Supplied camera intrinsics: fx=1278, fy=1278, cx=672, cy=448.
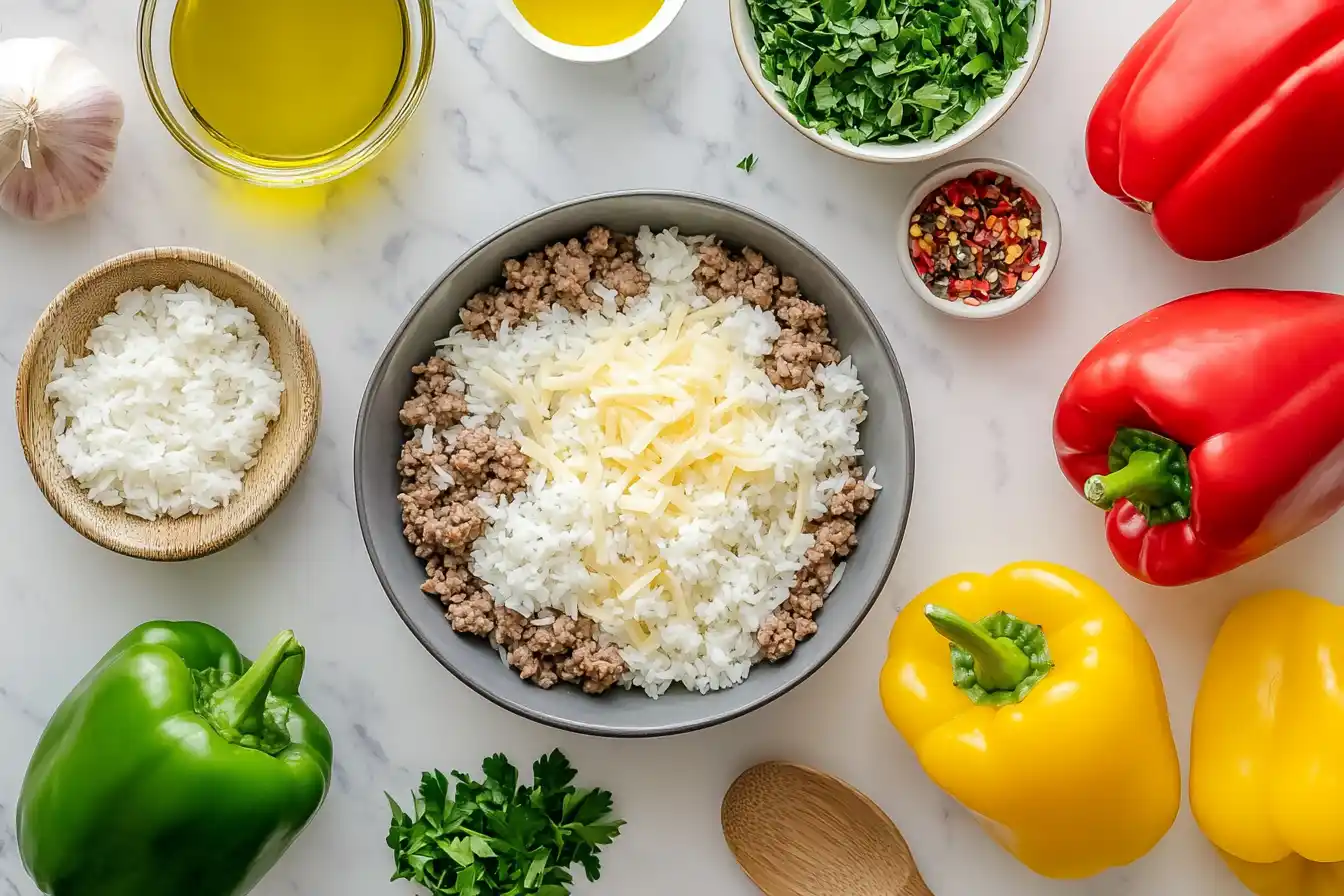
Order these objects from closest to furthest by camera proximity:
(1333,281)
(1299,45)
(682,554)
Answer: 1. (1299,45)
2. (682,554)
3. (1333,281)

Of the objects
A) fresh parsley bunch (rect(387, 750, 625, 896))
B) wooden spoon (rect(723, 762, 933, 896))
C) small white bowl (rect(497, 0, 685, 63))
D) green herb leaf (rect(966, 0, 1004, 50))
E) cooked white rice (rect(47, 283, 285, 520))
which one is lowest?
wooden spoon (rect(723, 762, 933, 896))

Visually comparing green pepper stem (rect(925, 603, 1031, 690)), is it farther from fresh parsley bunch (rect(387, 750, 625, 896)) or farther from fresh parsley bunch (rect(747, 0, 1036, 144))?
fresh parsley bunch (rect(747, 0, 1036, 144))

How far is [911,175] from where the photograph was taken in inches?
89.9

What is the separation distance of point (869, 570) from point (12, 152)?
1.57 m

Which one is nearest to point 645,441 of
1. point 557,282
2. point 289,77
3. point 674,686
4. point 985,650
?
point 557,282

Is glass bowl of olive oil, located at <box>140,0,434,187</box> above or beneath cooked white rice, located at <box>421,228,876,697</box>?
above

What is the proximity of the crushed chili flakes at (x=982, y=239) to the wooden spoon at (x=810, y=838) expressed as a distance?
0.90m

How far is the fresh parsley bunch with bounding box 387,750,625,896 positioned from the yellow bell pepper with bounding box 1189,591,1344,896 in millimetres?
1035

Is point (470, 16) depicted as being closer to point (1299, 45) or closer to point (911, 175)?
point (911, 175)

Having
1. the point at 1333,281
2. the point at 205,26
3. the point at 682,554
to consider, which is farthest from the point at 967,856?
the point at 205,26

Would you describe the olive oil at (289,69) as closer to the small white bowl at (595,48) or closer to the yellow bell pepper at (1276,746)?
the small white bowl at (595,48)

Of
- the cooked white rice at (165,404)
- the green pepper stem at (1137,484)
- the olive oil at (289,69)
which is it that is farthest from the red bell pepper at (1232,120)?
the cooked white rice at (165,404)

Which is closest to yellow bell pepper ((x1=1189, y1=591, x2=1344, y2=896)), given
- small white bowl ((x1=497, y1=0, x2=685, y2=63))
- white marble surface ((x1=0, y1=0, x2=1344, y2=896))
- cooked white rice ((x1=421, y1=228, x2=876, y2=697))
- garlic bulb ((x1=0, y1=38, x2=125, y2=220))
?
white marble surface ((x1=0, y1=0, x2=1344, y2=896))

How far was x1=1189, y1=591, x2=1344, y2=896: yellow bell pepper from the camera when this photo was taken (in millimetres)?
2084
